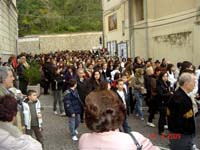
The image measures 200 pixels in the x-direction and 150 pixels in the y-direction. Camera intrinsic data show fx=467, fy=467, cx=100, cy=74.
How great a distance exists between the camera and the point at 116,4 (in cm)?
3884

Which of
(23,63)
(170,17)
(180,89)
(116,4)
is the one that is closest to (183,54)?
(170,17)

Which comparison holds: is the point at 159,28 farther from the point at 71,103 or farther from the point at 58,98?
the point at 71,103

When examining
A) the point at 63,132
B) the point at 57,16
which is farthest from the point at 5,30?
the point at 57,16

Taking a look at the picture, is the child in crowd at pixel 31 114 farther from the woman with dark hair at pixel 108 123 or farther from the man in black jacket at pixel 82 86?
the woman with dark hair at pixel 108 123

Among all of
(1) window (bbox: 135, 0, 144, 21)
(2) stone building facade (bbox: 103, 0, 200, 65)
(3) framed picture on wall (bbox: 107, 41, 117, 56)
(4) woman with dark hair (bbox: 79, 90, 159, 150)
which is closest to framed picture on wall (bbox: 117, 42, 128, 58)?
(2) stone building facade (bbox: 103, 0, 200, 65)

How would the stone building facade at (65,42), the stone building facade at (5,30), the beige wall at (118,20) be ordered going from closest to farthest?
the stone building facade at (5,30), the beige wall at (118,20), the stone building facade at (65,42)

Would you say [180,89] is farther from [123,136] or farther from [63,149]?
[63,149]

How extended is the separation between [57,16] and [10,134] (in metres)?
75.0

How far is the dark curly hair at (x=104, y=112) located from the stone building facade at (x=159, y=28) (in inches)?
771

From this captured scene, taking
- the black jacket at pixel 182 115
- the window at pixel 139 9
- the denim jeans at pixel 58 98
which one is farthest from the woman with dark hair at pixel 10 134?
the window at pixel 139 9

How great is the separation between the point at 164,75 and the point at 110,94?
8.42 metres

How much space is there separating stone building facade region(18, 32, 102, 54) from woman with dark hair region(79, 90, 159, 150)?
→ 62368mm

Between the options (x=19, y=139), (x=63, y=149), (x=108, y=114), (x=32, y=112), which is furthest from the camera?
(x=63, y=149)

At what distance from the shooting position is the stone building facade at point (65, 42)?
→ 65.6 meters
